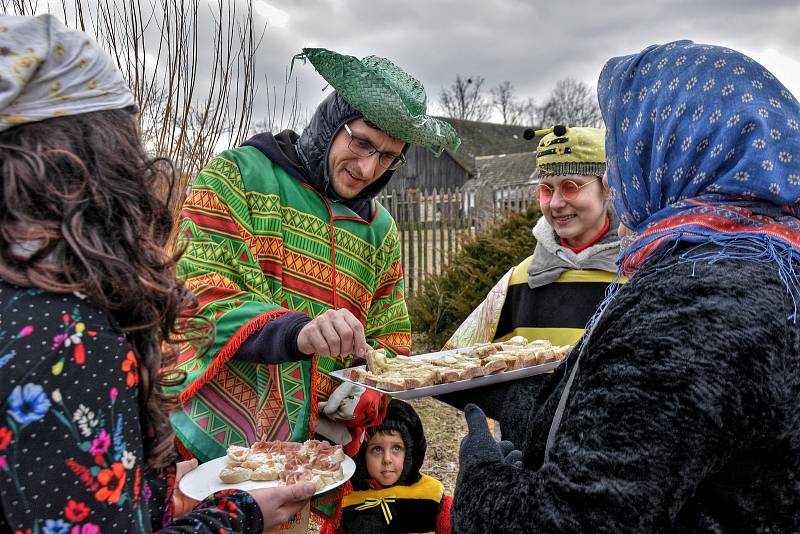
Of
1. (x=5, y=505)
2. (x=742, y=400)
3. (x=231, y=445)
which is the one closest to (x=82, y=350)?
(x=5, y=505)

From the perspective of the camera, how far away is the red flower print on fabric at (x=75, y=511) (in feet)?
2.77

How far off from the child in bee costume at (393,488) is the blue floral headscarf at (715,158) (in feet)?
5.58

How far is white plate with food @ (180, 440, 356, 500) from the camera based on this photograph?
1.78 meters

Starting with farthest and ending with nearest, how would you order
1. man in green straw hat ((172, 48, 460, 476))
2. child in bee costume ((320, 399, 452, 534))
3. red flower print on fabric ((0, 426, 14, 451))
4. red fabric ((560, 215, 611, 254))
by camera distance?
red fabric ((560, 215, 611, 254))
child in bee costume ((320, 399, 452, 534))
man in green straw hat ((172, 48, 460, 476))
red flower print on fabric ((0, 426, 14, 451))

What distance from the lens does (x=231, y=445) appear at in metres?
2.08

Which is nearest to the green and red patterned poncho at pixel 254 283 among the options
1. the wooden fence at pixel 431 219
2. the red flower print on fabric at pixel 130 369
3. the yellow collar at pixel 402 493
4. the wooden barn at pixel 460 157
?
the yellow collar at pixel 402 493

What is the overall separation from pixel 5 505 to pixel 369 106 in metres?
1.75

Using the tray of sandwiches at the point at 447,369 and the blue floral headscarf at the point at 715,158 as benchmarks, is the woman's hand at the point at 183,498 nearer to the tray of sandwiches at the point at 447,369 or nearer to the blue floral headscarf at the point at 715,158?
the tray of sandwiches at the point at 447,369

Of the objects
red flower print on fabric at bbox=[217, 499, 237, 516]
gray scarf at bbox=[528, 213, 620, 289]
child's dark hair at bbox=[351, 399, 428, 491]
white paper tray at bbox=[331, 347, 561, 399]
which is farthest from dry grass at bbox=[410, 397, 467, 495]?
red flower print on fabric at bbox=[217, 499, 237, 516]

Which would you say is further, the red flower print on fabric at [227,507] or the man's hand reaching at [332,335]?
the man's hand reaching at [332,335]

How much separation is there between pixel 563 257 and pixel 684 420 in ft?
6.71

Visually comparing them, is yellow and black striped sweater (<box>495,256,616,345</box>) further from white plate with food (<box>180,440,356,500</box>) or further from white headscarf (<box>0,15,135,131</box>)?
white headscarf (<box>0,15,135,131</box>)

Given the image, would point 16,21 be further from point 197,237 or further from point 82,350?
point 197,237

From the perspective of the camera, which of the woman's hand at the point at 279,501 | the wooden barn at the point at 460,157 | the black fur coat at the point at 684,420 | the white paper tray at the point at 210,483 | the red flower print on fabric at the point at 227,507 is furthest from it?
the wooden barn at the point at 460,157
